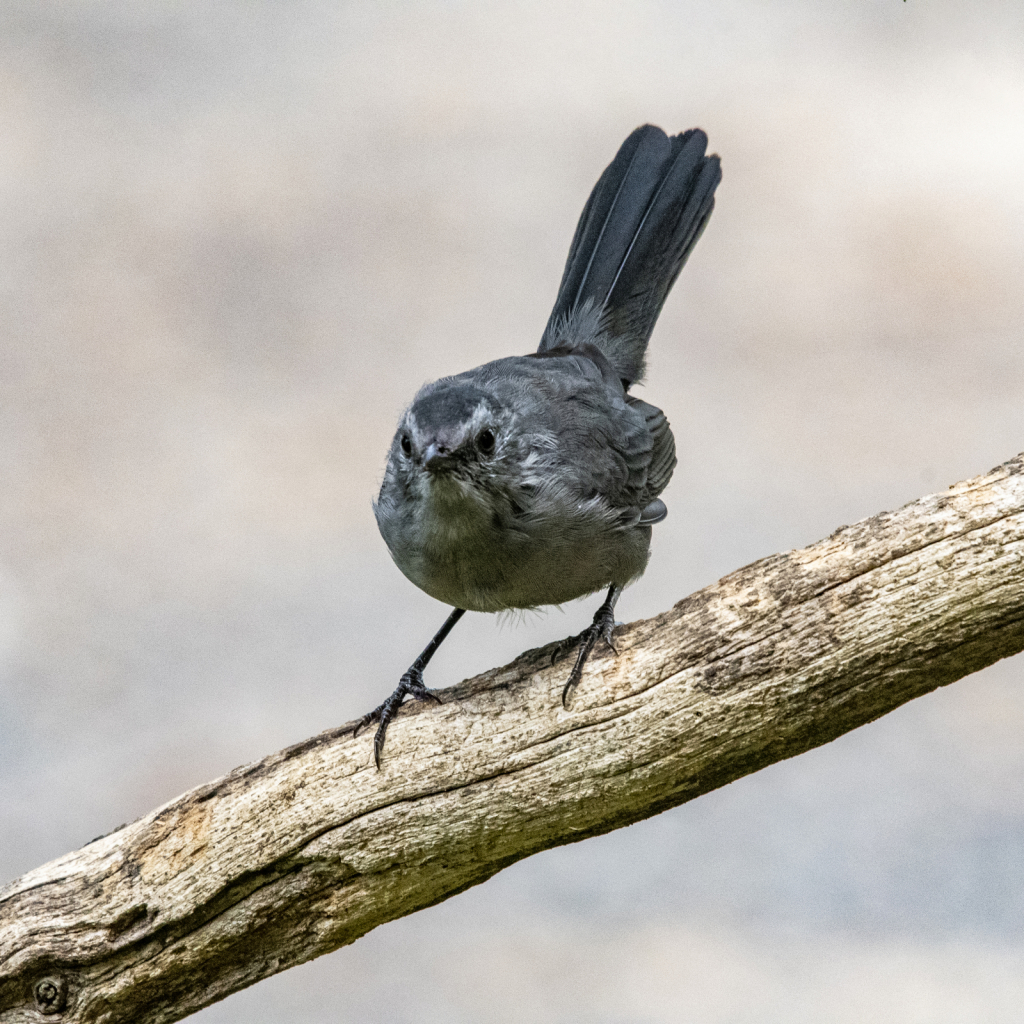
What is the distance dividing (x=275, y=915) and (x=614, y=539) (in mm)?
1472

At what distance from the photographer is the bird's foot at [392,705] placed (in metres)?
3.27

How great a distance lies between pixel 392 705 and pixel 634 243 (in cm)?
211

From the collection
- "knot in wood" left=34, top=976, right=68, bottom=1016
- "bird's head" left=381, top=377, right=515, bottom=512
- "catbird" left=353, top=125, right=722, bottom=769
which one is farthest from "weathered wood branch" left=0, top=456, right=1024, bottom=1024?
"bird's head" left=381, top=377, right=515, bottom=512

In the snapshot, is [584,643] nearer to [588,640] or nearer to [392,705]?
[588,640]

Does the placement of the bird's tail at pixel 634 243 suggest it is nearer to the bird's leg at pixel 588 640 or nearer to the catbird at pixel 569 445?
the catbird at pixel 569 445

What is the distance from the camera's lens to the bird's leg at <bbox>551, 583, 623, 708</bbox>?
3.08m

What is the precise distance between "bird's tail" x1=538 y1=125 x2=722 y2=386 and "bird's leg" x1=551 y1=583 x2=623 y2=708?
1.34 meters

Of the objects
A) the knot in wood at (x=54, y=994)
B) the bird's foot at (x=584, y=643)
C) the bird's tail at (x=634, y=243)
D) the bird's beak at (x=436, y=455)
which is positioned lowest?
the knot in wood at (x=54, y=994)

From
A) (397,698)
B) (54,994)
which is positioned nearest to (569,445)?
(397,698)

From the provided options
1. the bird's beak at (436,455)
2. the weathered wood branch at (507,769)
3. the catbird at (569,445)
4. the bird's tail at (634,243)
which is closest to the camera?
the weathered wood branch at (507,769)

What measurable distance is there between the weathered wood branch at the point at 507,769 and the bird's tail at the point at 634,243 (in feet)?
5.43

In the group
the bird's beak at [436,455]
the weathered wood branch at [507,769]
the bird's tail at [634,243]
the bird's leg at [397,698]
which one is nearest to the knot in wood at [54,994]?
the weathered wood branch at [507,769]

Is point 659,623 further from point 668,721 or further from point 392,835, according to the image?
point 392,835

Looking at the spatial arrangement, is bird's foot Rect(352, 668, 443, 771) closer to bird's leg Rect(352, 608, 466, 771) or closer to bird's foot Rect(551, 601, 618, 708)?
bird's leg Rect(352, 608, 466, 771)
